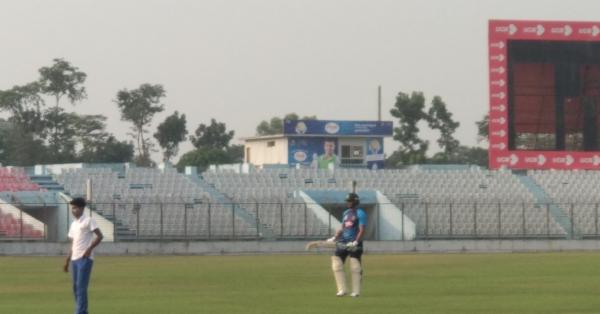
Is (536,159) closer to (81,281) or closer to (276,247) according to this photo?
(276,247)

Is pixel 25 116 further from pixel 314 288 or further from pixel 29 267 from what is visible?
pixel 314 288

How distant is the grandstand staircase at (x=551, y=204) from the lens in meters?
69.1

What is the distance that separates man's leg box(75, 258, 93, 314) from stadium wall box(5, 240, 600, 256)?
36292 mm

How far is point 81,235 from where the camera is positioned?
21.4m

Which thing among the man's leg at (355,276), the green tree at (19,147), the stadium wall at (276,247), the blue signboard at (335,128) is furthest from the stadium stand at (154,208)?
the green tree at (19,147)

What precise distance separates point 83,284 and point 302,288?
10349 millimetres

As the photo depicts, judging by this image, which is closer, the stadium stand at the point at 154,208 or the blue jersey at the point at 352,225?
the blue jersey at the point at 352,225

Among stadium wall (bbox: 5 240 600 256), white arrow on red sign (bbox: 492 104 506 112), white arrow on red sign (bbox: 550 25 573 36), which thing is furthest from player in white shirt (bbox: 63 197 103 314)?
white arrow on red sign (bbox: 550 25 573 36)

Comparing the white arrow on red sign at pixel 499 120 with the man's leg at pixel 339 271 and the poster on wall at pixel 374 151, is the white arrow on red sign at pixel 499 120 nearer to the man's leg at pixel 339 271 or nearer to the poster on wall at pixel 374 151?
the man's leg at pixel 339 271

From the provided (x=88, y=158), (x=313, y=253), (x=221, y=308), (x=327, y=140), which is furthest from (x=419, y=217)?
(x=88, y=158)

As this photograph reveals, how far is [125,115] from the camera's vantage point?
133500 mm

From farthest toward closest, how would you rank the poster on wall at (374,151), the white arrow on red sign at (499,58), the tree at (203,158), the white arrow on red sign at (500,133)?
the tree at (203,158), the poster on wall at (374,151), the white arrow on red sign at (500,133), the white arrow on red sign at (499,58)

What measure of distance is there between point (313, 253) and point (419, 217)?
1185 cm

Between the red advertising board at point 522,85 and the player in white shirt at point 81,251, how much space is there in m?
41.9
